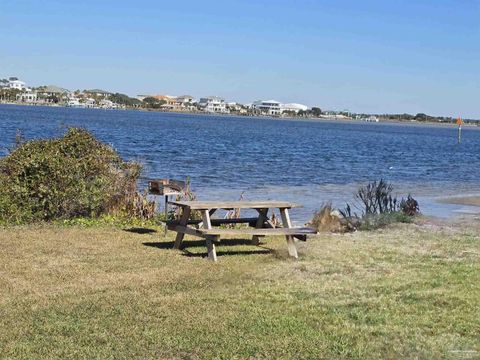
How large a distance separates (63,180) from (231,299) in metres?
6.08

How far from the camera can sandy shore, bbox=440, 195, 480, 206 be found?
23.0 metres

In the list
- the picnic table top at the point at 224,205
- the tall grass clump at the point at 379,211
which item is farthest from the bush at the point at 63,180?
the tall grass clump at the point at 379,211

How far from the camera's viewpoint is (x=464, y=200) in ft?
79.0

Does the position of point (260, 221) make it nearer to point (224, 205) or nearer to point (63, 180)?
point (224, 205)

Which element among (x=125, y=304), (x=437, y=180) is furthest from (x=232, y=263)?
(x=437, y=180)

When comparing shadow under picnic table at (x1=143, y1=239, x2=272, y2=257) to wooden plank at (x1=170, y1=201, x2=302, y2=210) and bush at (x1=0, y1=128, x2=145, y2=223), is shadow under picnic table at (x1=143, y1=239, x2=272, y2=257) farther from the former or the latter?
bush at (x1=0, y1=128, x2=145, y2=223)

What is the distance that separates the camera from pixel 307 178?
31.8m

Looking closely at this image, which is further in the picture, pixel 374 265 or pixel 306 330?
pixel 374 265

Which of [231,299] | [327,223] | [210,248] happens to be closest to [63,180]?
[210,248]

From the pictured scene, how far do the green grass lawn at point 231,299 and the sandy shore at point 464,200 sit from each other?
11864mm

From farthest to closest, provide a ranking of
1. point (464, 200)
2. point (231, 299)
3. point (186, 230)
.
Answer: point (464, 200) < point (186, 230) < point (231, 299)

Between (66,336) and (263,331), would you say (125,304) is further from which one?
(263,331)

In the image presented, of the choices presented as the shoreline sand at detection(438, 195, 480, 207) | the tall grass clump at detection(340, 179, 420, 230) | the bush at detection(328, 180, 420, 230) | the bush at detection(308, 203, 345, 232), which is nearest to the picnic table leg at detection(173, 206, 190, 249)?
the bush at detection(308, 203, 345, 232)

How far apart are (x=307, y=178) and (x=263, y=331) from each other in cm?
2547
